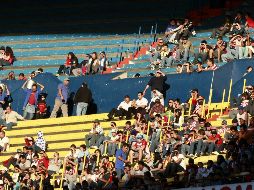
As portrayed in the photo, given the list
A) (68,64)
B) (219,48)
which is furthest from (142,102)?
(68,64)

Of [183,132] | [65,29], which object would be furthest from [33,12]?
[183,132]

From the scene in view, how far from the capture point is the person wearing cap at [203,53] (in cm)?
5044

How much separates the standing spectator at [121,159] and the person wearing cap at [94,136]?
4.11 ft

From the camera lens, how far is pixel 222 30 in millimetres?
52312

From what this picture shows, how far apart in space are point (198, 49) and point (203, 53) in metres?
1.39

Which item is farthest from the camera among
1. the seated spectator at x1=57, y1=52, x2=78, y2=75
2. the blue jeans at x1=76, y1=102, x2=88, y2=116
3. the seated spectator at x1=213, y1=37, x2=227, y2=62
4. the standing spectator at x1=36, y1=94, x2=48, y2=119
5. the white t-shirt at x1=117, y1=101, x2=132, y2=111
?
the seated spectator at x1=57, y1=52, x2=78, y2=75

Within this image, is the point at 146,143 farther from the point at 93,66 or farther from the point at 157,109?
the point at 93,66

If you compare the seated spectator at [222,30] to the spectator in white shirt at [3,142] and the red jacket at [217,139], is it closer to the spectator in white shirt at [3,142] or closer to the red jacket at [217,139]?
the red jacket at [217,139]

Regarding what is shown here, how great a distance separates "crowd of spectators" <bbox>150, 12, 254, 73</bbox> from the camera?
50.4 m

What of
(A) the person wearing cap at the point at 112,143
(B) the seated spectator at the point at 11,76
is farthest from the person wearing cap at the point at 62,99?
(A) the person wearing cap at the point at 112,143

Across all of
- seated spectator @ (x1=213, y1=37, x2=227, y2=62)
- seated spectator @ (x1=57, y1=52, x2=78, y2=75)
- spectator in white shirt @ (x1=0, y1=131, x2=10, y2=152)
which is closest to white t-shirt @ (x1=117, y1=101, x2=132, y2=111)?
seated spectator @ (x1=57, y1=52, x2=78, y2=75)

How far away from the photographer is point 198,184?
142 feet

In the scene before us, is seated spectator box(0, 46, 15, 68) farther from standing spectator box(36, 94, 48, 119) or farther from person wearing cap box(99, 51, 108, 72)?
standing spectator box(36, 94, 48, 119)

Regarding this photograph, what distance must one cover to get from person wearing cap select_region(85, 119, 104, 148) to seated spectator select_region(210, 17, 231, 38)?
24.0 feet
